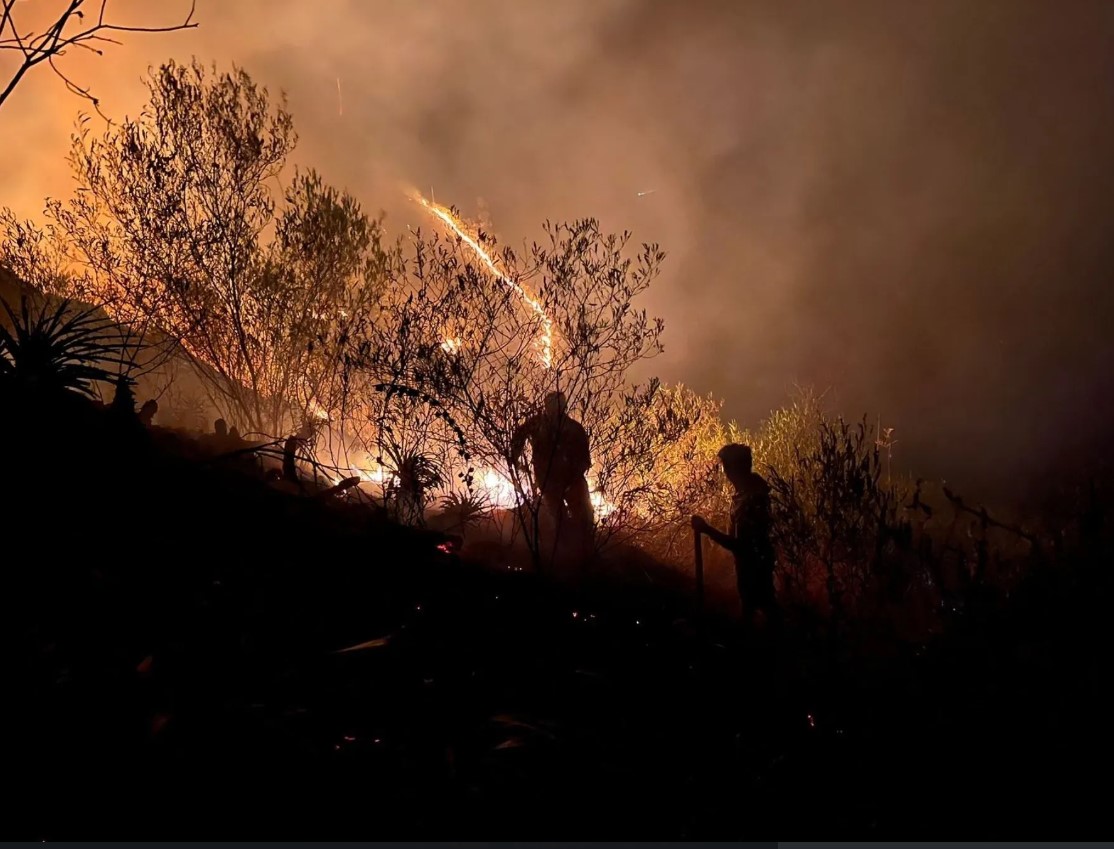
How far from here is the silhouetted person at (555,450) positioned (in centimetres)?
897

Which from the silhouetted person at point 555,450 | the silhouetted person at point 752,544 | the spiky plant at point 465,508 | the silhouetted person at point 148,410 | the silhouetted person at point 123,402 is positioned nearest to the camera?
the silhouetted person at point 123,402

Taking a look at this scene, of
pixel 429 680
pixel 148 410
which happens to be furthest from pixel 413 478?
pixel 429 680

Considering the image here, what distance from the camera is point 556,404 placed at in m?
9.05

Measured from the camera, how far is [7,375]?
13.1 feet

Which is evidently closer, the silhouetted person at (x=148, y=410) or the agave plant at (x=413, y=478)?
the silhouetted person at (x=148, y=410)

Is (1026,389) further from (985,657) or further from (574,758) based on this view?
(574,758)

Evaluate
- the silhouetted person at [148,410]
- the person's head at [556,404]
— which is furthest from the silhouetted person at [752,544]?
the silhouetted person at [148,410]

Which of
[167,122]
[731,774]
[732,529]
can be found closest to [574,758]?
[731,774]

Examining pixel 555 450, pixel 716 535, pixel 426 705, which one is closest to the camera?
pixel 426 705

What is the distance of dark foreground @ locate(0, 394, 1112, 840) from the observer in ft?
7.96

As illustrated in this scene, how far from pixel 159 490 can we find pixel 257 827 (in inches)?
101

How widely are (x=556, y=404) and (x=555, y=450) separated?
1.90 ft

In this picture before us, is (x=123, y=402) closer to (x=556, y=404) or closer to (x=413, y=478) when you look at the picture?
(x=413, y=478)

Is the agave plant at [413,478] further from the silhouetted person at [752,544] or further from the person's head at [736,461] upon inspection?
the person's head at [736,461]
